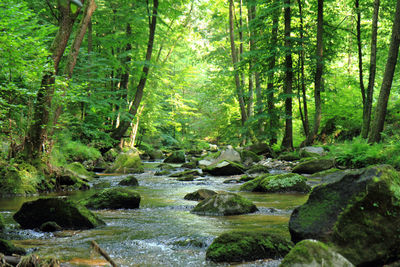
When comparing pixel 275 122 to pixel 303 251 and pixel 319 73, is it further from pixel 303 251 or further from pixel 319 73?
pixel 303 251

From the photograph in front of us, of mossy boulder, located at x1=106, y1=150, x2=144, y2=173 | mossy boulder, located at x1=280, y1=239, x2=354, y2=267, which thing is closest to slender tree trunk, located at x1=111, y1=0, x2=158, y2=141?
mossy boulder, located at x1=106, y1=150, x2=144, y2=173

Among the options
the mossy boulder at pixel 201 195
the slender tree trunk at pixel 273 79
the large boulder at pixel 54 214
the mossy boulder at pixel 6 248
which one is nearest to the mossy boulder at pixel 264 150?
the slender tree trunk at pixel 273 79

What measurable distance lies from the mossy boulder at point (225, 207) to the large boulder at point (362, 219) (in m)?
2.19

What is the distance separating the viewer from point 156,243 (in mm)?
4113

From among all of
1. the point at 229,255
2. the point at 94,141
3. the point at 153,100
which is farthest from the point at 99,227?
the point at 153,100

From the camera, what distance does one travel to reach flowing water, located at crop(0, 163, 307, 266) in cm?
355

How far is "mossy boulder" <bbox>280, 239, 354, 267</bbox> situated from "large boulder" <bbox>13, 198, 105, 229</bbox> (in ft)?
10.5

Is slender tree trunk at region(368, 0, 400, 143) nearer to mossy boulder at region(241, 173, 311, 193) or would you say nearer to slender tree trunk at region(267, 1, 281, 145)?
mossy boulder at region(241, 173, 311, 193)

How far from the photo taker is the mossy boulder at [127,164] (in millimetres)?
13752

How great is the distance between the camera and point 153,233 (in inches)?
179

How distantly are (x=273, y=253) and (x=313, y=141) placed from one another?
12861mm

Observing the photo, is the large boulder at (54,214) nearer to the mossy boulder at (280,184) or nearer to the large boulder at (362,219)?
the large boulder at (362,219)

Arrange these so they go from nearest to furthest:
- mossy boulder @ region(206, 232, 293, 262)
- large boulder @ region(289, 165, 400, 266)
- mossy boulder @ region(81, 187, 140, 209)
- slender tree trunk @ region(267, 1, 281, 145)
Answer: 1. large boulder @ region(289, 165, 400, 266)
2. mossy boulder @ region(206, 232, 293, 262)
3. mossy boulder @ region(81, 187, 140, 209)
4. slender tree trunk @ region(267, 1, 281, 145)

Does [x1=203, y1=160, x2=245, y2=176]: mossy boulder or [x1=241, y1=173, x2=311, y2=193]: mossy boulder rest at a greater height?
[x1=241, y1=173, x2=311, y2=193]: mossy boulder
